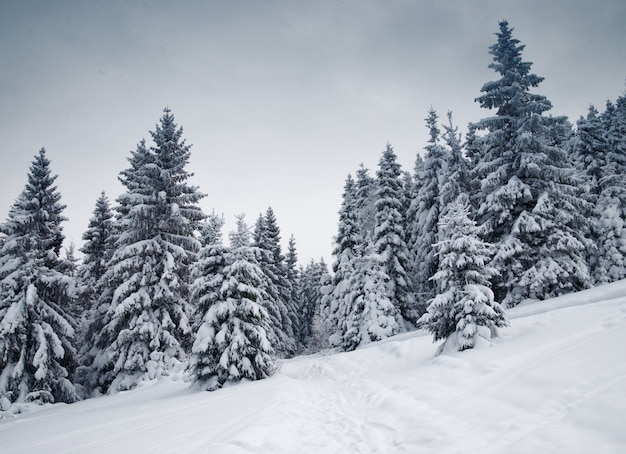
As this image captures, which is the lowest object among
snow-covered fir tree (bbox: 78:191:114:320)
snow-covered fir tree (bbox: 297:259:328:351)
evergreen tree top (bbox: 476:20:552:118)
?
snow-covered fir tree (bbox: 297:259:328:351)

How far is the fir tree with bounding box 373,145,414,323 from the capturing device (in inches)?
974

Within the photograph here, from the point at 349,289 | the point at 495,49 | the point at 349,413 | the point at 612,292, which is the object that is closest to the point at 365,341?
the point at 349,289

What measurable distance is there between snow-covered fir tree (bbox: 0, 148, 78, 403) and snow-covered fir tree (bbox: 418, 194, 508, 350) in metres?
17.5

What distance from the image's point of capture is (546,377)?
17.8 feet

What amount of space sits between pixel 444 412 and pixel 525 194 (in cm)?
1430

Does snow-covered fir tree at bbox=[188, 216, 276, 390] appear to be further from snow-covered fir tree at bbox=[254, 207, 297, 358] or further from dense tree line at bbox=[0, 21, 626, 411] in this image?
snow-covered fir tree at bbox=[254, 207, 297, 358]

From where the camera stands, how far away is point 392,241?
25391mm

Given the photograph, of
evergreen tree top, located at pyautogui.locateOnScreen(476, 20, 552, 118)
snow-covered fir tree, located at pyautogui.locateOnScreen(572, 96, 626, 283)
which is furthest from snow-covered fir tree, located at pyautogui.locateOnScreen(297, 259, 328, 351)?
evergreen tree top, located at pyautogui.locateOnScreen(476, 20, 552, 118)

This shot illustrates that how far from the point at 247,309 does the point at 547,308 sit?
10.9 metres

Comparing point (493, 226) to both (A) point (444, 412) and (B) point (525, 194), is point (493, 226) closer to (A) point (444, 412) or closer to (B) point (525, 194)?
(B) point (525, 194)

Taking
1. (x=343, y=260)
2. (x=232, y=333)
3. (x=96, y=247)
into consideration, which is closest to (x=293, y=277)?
(x=343, y=260)

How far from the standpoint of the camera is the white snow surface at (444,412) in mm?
4113

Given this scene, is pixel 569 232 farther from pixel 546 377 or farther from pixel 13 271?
pixel 13 271

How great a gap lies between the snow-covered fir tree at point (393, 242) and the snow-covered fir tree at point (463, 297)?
41.0 ft
